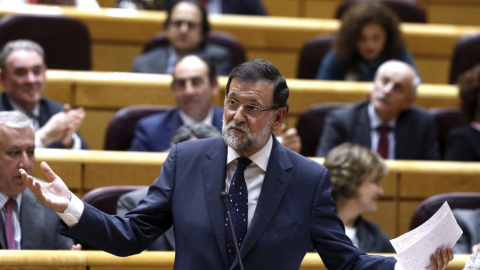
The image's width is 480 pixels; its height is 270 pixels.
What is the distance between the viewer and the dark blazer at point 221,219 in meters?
1.08

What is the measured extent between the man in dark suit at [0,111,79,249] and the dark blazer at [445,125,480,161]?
1050 mm

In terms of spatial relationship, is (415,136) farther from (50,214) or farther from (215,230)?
(215,230)

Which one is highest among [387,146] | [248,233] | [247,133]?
[247,133]

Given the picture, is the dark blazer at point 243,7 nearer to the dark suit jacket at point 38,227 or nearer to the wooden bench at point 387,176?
the wooden bench at point 387,176

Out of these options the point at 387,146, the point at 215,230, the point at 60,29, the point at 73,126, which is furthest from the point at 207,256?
the point at 60,29

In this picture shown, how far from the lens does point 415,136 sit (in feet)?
6.98

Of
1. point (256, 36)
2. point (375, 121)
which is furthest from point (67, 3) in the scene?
point (375, 121)

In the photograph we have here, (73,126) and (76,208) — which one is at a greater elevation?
(76,208)

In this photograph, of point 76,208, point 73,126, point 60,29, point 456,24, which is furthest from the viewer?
point 456,24

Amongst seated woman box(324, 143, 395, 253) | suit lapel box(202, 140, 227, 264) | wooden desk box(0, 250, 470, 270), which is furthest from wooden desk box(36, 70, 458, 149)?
suit lapel box(202, 140, 227, 264)

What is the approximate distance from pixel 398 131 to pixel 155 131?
62cm

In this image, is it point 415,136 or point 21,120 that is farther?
point 415,136

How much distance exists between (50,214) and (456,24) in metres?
1.98

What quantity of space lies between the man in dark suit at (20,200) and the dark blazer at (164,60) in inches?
34.4
